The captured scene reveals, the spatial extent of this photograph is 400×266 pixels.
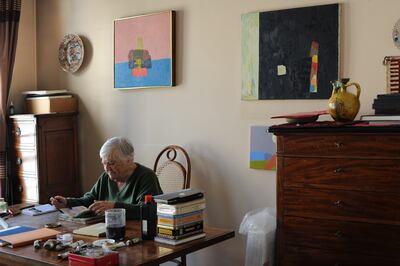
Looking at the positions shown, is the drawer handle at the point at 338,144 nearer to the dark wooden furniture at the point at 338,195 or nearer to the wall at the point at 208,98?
the dark wooden furniture at the point at 338,195

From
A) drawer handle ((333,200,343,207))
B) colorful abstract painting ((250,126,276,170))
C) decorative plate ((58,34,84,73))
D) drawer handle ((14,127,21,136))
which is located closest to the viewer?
drawer handle ((333,200,343,207))

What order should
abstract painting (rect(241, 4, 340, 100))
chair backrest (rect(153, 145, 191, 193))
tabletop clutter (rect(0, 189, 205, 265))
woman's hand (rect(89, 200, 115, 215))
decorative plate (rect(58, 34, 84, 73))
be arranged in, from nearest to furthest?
tabletop clutter (rect(0, 189, 205, 265)) → woman's hand (rect(89, 200, 115, 215)) → abstract painting (rect(241, 4, 340, 100)) → chair backrest (rect(153, 145, 191, 193)) → decorative plate (rect(58, 34, 84, 73))

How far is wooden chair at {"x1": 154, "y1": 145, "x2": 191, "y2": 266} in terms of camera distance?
3.74 metres

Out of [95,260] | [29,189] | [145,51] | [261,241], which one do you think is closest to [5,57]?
[29,189]

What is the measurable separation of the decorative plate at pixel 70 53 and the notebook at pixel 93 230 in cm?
212

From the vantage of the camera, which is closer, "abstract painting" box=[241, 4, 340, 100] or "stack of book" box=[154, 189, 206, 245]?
"stack of book" box=[154, 189, 206, 245]

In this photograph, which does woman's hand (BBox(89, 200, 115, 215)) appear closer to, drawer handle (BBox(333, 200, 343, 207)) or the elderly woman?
the elderly woman

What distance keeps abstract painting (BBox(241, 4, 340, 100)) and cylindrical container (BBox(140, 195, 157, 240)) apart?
1.31 metres

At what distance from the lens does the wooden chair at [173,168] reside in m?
3.74

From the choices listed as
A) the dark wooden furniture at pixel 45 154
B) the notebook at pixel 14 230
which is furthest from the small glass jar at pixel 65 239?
the dark wooden furniture at pixel 45 154

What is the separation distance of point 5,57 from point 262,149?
2.35 metres

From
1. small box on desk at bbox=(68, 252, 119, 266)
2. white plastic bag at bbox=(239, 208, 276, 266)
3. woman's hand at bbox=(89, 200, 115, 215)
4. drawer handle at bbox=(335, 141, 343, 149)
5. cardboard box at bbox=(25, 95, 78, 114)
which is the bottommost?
white plastic bag at bbox=(239, 208, 276, 266)

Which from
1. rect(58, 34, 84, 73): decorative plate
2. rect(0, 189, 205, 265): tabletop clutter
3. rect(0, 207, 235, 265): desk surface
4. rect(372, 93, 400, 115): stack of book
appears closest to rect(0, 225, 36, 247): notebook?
rect(0, 189, 205, 265): tabletop clutter

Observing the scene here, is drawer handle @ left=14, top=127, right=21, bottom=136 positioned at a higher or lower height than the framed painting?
lower
